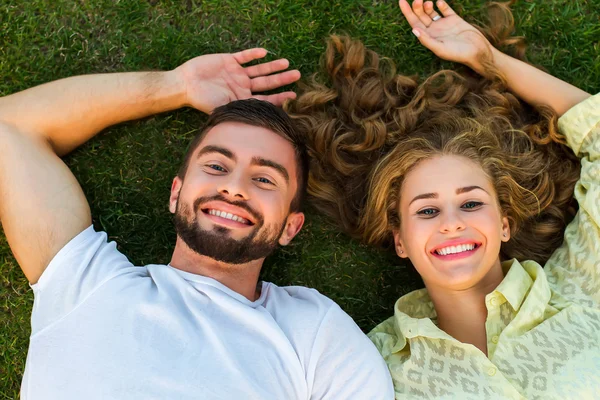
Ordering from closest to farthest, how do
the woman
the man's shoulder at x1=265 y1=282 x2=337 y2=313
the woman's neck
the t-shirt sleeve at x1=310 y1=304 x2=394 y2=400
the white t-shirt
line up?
1. the white t-shirt
2. the t-shirt sleeve at x1=310 y1=304 x2=394 y2=400
3. the woman
4. the man's shoulder at x1=265 y1=282 x2=337 y2=313
5. the woman's neck

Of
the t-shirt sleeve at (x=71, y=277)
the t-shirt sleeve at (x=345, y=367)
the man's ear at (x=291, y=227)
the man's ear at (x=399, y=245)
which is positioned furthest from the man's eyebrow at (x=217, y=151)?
the man's ear at (x=399, y=245)

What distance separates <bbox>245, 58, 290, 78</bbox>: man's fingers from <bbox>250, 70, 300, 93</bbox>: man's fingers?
0.04 meters

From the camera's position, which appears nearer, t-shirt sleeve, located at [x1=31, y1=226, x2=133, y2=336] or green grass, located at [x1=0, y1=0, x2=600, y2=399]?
t-shirt sleeve, located at [x1=31, y1=226, x2=133, y2=336]

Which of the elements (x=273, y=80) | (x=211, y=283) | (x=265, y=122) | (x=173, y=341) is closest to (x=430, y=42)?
(x=273, y=80)

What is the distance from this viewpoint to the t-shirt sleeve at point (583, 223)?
3.67m

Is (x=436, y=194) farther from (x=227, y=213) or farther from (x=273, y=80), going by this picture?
(x=273, y=80)

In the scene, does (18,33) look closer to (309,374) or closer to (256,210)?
(256,210)

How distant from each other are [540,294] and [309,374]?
145 cm

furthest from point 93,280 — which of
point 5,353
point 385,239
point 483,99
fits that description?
point 483,99

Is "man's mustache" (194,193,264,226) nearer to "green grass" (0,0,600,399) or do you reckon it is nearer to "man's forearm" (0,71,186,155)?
"green grass" (0,0,600,399)

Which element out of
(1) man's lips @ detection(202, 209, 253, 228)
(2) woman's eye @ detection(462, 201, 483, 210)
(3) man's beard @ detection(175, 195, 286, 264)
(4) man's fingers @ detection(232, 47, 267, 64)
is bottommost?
(3) man's beard @ detection(175, 195, 286, 264)

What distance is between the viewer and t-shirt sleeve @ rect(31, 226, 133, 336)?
129 inches

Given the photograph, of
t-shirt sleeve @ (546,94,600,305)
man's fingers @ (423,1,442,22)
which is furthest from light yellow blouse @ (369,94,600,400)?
man's fingers @ (423,1,442,22)

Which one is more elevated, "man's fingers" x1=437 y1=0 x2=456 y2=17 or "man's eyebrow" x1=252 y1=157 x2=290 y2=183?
"man's fingers" x1=437 y1=0 x2=456 y2=17
